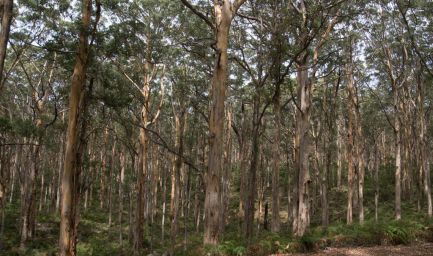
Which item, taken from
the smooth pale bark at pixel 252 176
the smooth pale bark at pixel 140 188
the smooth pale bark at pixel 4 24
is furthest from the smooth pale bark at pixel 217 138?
the smooth pale bark at pixel 140 188

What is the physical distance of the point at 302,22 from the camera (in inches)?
475

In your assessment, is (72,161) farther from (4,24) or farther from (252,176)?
(252,176)

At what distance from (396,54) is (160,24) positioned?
13367mm

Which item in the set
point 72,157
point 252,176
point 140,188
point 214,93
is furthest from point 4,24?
point 140,188

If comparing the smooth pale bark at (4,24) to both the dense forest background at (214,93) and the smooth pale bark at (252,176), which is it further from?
the smooth pale bark at (252,176)

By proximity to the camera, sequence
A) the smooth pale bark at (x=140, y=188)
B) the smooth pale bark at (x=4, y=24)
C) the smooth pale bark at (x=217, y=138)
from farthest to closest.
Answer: the smooth pale bark at (x=140, y=188) < the smooth pale bark at (x=217, y=138) < the smooth pale bark at (x=4, y=24)

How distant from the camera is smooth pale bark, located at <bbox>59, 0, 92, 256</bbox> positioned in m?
11.4

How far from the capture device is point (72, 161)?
1161cm

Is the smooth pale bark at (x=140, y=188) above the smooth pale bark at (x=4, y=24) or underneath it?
underneath

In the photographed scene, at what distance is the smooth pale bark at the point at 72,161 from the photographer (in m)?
11.4

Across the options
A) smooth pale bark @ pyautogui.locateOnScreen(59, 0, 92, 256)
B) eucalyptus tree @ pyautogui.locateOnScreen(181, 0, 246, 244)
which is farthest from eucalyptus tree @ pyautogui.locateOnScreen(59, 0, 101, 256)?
eucalyptus tree @ pyautogui.locateOnScreen(181, 0, 246, 244)

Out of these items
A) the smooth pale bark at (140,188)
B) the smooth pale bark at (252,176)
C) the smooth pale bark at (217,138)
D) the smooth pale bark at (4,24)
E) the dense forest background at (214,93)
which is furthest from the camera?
the smooth pale bark at (140,188)

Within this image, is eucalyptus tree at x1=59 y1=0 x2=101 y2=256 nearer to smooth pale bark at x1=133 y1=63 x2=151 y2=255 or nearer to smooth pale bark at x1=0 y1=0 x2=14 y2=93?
smooth pale bark at x1=0 y1=0 x2=14 y2=93

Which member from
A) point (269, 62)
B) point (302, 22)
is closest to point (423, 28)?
point (269, 62)
